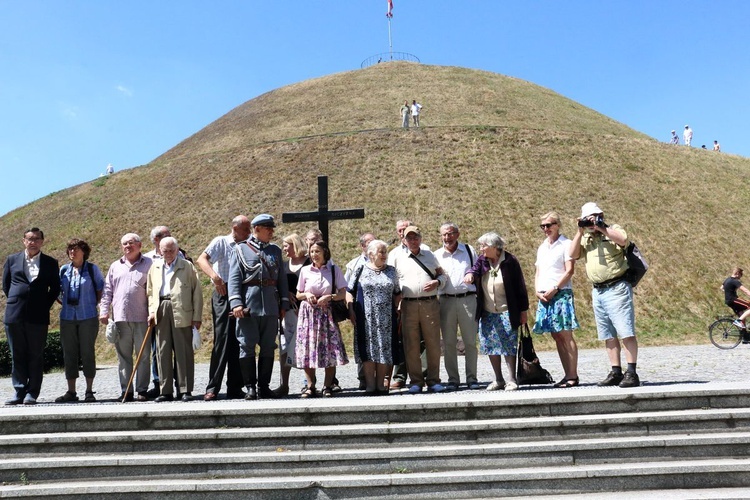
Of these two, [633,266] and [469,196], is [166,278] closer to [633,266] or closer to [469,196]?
[633,266]

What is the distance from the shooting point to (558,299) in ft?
23.4

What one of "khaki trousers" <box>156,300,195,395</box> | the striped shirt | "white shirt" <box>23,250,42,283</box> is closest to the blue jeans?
"khaki trousers" <box>156,300,195,395</box>

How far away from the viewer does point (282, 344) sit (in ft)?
25.5

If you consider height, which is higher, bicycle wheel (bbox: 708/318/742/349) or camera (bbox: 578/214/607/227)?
camera (bbox: 578/214/607/227)

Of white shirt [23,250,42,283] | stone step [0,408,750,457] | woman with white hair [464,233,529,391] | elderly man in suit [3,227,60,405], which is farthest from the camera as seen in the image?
white shirt [23,250,42,283]

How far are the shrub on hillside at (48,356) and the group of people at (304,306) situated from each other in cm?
934

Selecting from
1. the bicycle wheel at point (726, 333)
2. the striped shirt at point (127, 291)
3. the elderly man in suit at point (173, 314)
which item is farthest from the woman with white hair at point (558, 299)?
the bicycle wheel at point (726, 333)

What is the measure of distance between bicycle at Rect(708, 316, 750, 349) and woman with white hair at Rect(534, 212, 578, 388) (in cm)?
973

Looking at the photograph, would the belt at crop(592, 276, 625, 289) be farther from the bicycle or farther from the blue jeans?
the bicycle

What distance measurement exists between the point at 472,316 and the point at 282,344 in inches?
96.3

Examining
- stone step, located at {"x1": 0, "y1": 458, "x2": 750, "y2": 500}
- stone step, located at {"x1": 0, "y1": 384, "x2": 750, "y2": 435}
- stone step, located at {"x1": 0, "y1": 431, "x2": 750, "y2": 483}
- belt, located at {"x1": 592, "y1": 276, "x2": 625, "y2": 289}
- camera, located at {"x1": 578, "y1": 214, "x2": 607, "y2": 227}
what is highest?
camera, located at {"x1": 578, "y1": 214, "x2": 607, "y2": 227}

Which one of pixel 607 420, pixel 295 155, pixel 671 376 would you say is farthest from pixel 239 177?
pixel 607 420

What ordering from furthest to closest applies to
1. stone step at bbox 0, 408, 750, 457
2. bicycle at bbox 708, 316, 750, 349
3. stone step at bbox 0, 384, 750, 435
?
bicycle at bbox 708, 316, 750, 349, stone step at bbox 0, 384, 750, 435, stone step at bbox 0, 408, 750, 457

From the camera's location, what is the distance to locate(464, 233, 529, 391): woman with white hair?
7.14m
